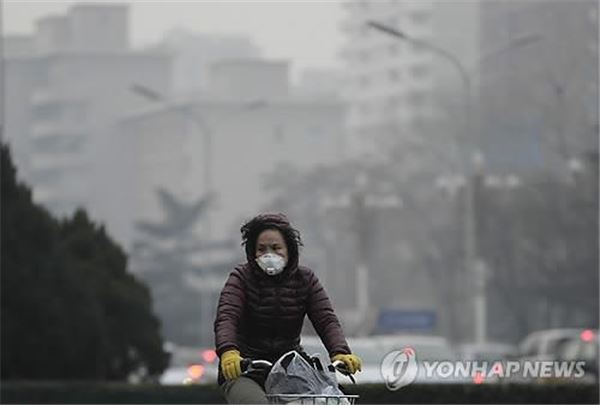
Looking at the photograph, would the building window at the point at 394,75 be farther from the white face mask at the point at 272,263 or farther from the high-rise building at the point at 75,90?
the white face mask at the point at 272,263

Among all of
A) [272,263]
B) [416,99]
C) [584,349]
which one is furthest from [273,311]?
[416,99]

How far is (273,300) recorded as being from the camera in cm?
940

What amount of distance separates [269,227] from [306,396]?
1.09m

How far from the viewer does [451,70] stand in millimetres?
98875

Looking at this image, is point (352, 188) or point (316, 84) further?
point (316, 84)

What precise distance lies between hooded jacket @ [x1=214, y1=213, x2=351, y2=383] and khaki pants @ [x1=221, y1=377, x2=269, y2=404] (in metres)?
0.29

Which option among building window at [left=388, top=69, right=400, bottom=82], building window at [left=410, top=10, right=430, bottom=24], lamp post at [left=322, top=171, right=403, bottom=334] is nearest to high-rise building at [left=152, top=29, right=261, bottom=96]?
building window at [left=388, top=69, right=400, bottom=82]

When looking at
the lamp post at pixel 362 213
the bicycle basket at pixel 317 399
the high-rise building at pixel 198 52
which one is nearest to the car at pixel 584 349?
the bicycle basket at pixel 317 399

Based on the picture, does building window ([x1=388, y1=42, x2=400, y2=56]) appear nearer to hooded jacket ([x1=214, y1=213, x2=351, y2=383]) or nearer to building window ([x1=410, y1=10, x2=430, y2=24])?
building window ([x1=410, y1=10, x2=430, y2=24])

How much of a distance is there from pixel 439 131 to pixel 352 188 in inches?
201

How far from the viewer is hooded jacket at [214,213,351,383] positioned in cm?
938

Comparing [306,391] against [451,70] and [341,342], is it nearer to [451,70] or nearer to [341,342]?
[341,342]

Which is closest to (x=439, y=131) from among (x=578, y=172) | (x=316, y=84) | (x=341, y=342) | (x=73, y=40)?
(x=73, y=40)

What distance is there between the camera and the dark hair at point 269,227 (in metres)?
9.43
